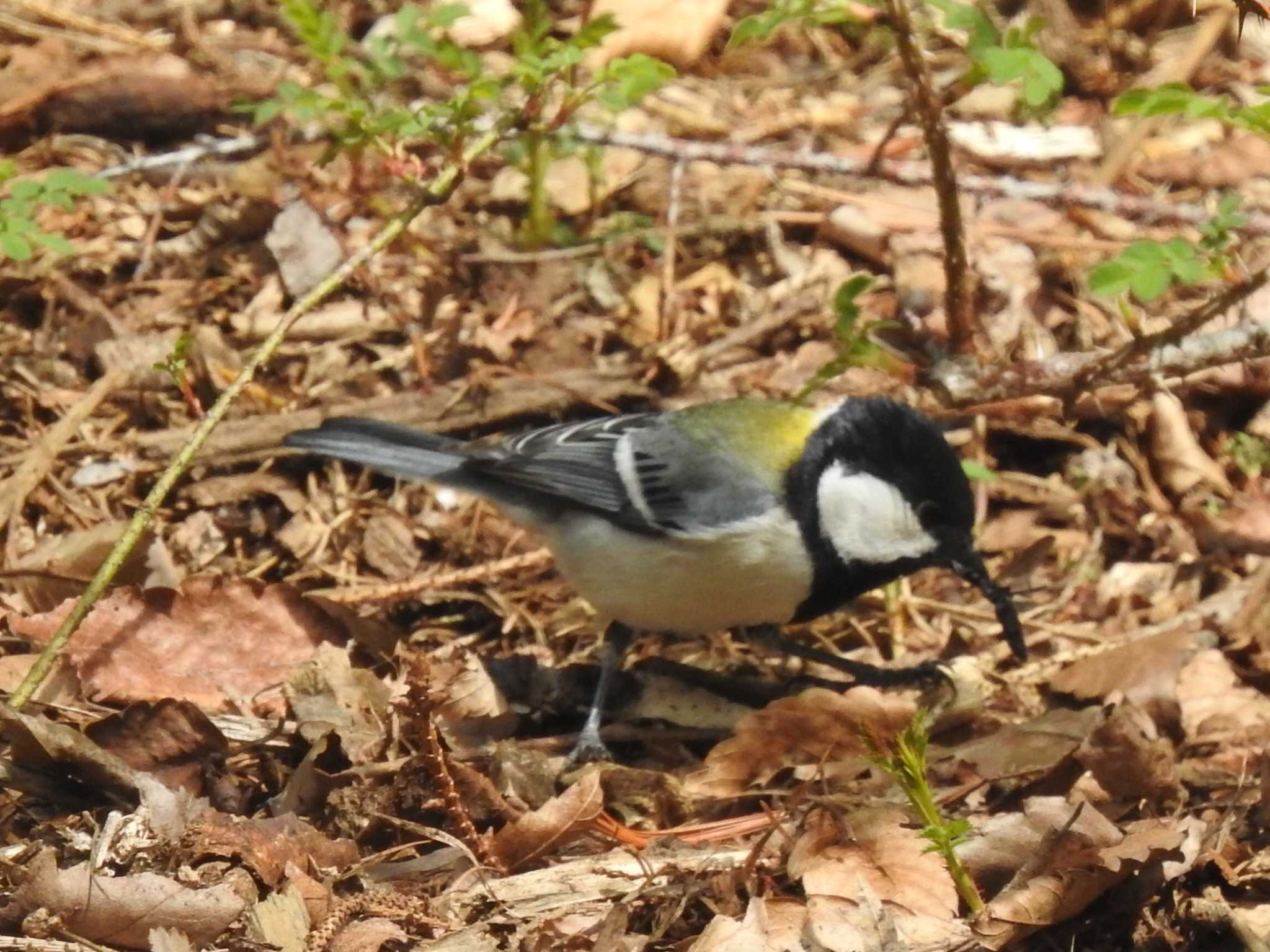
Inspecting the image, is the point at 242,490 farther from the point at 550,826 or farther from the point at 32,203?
the point at 550,826

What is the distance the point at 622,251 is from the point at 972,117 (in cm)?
142

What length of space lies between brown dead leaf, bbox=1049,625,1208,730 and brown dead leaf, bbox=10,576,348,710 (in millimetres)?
1630

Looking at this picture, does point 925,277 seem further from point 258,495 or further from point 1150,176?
point 258,495

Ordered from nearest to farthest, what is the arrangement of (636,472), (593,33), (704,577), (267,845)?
(267,845) → (704,577) → (593,33) → (636,472)

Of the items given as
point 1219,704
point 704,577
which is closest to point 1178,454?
point 1219,704

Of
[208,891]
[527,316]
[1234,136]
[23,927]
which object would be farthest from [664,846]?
[1234,136]

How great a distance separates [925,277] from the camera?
4078mm

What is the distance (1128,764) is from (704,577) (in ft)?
3.04

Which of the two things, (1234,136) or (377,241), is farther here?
(1234,136)

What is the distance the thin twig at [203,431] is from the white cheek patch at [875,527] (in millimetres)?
1114

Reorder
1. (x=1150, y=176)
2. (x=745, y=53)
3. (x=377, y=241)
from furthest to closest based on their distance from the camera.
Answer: (x=745, y=53) → (x=1150, y=176) → (x=377, y=241)

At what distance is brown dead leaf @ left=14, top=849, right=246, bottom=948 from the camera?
2.16 metres

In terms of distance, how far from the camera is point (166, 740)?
2609mm

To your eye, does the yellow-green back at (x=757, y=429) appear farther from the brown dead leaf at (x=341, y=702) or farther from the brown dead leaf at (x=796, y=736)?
the brown dead leaf at (x=341, y=702)
